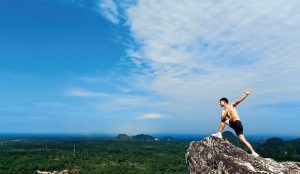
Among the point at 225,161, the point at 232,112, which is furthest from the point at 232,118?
the point at 225,161

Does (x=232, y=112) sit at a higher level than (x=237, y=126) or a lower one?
higher

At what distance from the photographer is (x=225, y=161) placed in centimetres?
1093

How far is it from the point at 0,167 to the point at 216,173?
232 feet

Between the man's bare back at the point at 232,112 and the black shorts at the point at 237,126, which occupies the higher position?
the man's bare back at the point at 232,112

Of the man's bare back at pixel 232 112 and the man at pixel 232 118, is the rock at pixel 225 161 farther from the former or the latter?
the man's bare back at pixel 232 112

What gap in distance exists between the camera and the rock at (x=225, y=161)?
10.6 m

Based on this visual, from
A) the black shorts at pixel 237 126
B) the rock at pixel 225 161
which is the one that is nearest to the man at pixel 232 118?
the black shorts at pixel 237 126

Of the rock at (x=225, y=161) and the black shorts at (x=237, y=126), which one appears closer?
the rock at (x=225, y=161)

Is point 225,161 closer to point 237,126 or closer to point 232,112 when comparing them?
point 237,126

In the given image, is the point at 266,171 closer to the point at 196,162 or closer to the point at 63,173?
the point at 196,162

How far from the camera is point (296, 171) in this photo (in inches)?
438

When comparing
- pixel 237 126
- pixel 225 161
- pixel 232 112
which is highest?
pixel 232 112

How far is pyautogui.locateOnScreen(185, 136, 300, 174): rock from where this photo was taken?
10.6 metres

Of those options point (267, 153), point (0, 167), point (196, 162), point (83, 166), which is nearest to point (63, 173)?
point (83, 166)
